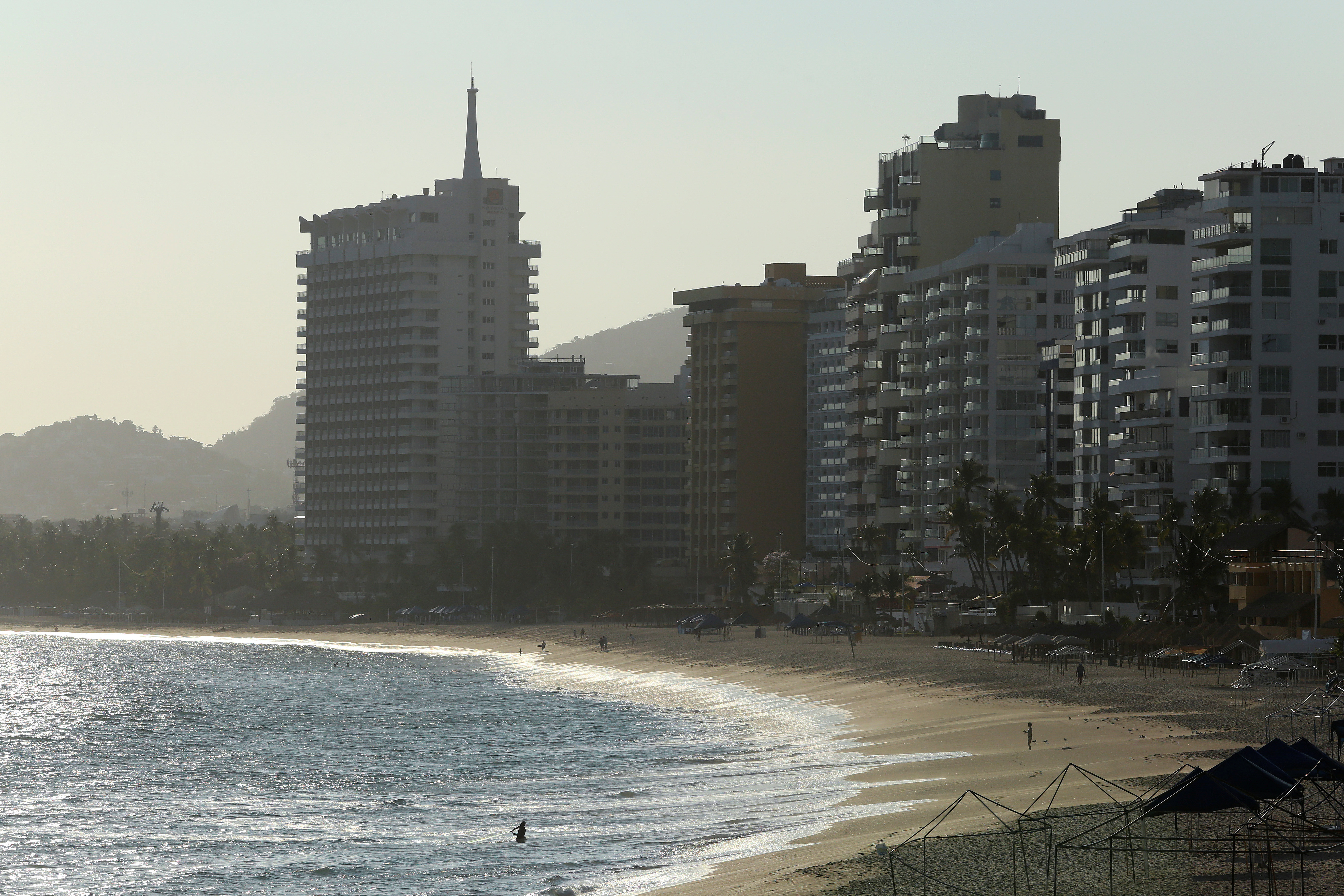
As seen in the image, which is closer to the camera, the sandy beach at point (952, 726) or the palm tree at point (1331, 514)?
the sandy beach at point (952, 726)

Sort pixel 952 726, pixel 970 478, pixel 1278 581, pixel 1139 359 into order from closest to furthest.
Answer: pixel 952 726, pixel 1278 581, pixel 1139 359, pixel 970 478

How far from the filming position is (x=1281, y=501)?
11700cm

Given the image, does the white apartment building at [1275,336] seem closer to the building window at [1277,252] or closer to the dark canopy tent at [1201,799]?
the building window at [1277,252]

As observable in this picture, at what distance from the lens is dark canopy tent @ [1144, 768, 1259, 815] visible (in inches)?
1247

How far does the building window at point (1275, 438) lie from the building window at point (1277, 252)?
41.4 feet

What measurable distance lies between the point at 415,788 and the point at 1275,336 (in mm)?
84110

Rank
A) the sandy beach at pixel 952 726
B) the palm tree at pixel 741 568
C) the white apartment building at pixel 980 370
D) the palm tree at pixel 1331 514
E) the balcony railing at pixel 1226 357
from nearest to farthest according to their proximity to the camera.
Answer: the sandy beach at pixel 952 726 → the palm tree at pixel 1331 514 → the balcony railing at pixel 1226 357 → the white apartment building at pixel 980 370 → the palm tree at pixel 741 568

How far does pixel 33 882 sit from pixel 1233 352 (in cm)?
10070

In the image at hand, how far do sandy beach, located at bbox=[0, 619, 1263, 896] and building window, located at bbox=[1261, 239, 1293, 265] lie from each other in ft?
126

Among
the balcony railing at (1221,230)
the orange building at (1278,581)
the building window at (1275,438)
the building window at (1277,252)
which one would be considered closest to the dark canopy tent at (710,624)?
the building window at (1275,438)

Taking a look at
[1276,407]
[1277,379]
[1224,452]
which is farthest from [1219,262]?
[1224,452]

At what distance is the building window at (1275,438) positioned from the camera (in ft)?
401

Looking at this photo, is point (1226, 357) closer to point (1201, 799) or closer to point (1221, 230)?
point (1221, 230)

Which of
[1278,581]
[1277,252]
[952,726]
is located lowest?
[952,726]
